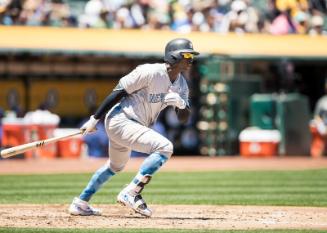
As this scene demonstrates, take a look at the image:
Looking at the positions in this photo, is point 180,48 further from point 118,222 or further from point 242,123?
point 242,123

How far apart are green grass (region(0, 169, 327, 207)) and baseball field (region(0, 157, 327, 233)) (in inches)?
0.5

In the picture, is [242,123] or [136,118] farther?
[242,123]

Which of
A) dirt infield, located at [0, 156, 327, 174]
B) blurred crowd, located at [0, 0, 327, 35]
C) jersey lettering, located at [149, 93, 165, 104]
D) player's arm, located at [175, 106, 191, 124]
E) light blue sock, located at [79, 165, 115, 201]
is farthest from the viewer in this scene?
blurred crowd, located at [0, 0, 327, 35]

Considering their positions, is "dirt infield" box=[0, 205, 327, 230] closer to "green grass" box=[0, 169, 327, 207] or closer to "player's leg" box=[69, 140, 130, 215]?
"player's leg" box=[69, 140, 130, 215]

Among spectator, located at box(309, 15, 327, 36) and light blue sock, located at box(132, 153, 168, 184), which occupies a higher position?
spectator, located at box(309, 15, 327, 36)

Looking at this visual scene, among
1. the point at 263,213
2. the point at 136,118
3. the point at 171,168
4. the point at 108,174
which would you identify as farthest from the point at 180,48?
the point at 171,168

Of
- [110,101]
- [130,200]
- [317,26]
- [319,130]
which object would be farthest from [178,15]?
[130,200]

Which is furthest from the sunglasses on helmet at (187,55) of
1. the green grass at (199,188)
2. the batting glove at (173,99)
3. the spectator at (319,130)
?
the spectator at (319,130)

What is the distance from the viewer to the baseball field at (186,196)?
27.2ft

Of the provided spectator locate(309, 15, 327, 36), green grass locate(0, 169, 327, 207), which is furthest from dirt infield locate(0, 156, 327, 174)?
spectator locate(309, 15, 327, 36)

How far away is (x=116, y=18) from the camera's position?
70.1 feet

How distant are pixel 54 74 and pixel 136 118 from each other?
12.6 metres

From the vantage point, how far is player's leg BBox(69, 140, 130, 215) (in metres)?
8.95

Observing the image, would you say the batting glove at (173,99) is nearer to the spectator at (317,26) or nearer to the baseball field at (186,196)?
the baseball field at (186,196)
